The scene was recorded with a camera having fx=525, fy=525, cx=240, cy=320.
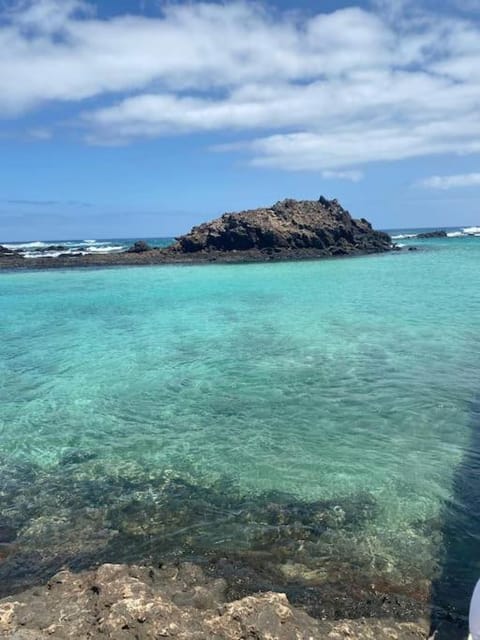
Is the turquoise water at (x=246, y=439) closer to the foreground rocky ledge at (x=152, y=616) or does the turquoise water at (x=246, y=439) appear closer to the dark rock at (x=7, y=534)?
the dark rock at (x=7, y=534)

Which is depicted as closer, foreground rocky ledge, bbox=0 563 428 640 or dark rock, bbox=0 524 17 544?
foreground rocky ledge, bbox=0 563 428 640

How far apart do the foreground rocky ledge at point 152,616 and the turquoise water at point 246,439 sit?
1130 millimetres

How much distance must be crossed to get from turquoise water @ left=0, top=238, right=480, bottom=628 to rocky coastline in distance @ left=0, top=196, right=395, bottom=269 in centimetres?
4112

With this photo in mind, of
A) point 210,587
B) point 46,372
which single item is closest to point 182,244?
point 46,372

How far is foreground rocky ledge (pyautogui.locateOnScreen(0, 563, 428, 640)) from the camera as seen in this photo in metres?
4.59

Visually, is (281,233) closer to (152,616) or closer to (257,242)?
(257,242)

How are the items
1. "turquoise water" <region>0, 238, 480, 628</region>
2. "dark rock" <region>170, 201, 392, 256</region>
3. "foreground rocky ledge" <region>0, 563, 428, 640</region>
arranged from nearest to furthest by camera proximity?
"foreground rocky ledge" <region>0, 563, 428, 640</region>
"turquoise water" <region>0, 238, 480, 628</region>
"dark rock" <region>170, 201, 392, 256</region>

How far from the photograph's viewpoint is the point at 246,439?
10.6 m

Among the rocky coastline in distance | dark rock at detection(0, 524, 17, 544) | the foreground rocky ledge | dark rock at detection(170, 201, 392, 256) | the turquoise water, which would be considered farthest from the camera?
dark rock at detection(170, 201, 392, 256)

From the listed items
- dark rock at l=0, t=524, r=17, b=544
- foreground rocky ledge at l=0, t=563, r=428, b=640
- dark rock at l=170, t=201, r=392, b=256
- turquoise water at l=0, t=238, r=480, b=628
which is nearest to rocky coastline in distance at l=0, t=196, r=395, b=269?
dark rock at l=170, t=201, r=392, b=256

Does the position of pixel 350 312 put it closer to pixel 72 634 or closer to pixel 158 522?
pixel 158 522

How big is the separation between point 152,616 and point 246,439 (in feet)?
19.7

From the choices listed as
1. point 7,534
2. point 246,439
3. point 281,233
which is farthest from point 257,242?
point 7,534

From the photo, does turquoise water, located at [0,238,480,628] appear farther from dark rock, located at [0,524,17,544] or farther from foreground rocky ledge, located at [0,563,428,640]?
foreground rocky ledge, located at [0,563,428,640]
